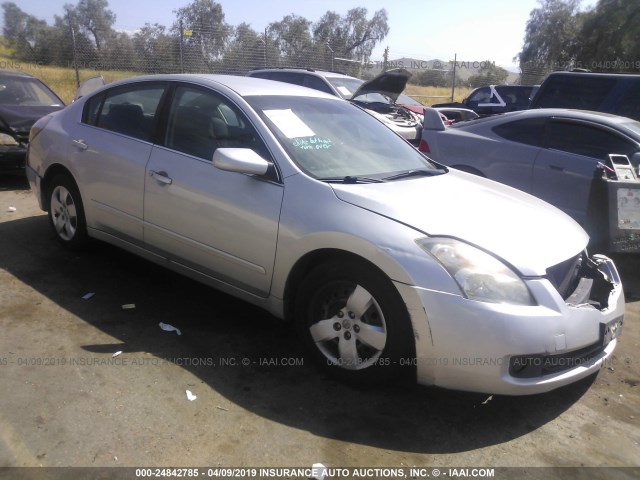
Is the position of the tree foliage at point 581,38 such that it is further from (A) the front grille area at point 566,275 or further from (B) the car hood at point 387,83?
(A) the front grille area at point 566,275

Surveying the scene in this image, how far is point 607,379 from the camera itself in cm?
353

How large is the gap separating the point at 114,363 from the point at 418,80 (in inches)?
1551

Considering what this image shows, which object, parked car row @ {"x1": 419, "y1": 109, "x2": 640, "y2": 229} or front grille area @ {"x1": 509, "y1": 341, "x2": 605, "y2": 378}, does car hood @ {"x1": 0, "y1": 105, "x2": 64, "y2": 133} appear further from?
front grille area @ {"x1": 509, "y1": 341, "x2": 605, "y2": 378}

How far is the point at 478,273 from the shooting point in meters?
2.79

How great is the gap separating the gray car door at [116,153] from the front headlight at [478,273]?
2323 millimetres

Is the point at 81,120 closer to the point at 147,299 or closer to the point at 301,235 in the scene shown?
the point at 147,299

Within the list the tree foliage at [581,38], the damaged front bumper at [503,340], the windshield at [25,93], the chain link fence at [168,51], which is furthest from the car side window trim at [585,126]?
the tree foliage at [581,38]

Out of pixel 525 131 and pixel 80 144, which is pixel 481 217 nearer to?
pixel 80 144

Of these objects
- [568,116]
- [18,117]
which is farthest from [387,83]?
[18,117]

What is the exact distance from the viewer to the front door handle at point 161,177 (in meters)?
3.89

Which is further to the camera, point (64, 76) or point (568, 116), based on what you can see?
point (64, 76)

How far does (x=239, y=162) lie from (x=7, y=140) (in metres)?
5.79

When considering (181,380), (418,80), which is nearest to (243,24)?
(181,380)

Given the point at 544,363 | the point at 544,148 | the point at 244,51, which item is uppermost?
the point at 244,51
